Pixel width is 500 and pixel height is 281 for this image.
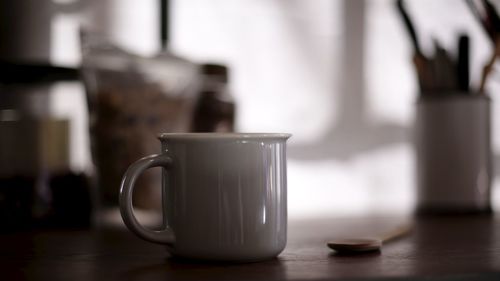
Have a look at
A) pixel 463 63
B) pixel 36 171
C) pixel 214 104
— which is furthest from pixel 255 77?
pixel 36 171

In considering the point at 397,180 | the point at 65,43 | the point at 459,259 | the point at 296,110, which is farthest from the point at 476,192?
the point at 65,43

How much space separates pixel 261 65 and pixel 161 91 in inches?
14.1

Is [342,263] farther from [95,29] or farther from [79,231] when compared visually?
[95,29]

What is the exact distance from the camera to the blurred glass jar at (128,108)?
2.86 feet

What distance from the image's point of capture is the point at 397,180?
4.31 ft

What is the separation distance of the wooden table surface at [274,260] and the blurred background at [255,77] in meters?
0.21

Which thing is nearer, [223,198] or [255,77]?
[223,198]

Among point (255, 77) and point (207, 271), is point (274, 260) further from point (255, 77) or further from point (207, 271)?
point (255, 77)

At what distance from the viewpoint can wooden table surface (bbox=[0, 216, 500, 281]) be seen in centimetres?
50

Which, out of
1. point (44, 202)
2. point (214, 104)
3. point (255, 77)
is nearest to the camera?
point (44, 202)

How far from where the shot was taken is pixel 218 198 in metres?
0.55

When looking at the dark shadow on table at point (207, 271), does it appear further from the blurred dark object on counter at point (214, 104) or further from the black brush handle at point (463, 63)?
the black brush handle at point (463, 63)

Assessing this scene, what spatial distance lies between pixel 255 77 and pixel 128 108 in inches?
15.7

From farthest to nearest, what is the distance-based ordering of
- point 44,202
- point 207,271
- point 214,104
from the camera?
point 214,104
point 44,202
point 207,271
